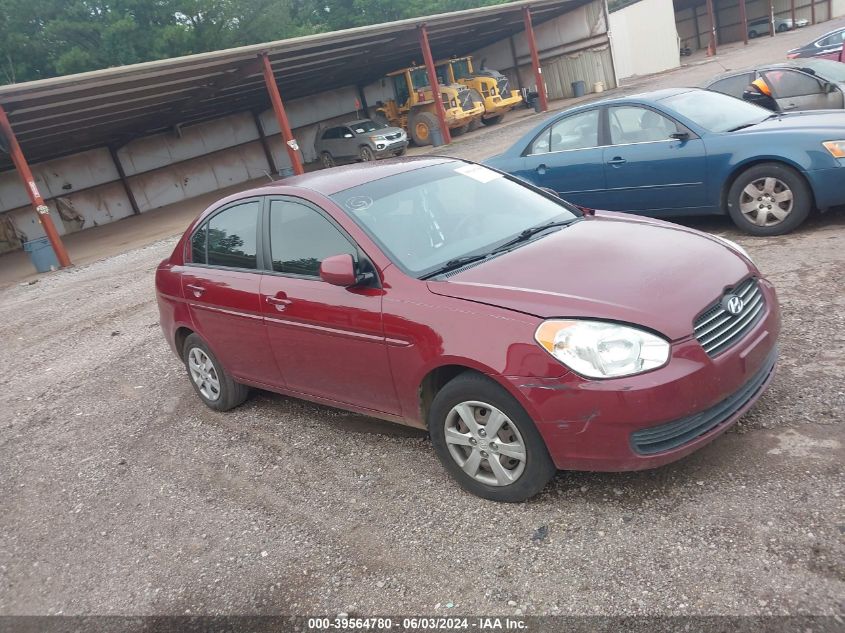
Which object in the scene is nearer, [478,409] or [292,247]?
[478,409]

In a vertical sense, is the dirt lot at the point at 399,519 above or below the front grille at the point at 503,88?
below

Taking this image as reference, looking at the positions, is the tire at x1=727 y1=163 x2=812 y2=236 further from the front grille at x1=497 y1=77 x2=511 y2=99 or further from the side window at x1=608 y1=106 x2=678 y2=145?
the front grille at x1=497 y1=77 x2=511 y2=99

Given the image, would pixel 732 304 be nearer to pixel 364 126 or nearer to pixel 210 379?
Answer: pixel 210 379

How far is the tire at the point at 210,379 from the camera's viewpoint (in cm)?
507

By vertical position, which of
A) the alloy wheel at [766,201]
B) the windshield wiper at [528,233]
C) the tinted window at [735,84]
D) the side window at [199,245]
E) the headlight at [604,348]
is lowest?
the alloy wheel at [766,201]

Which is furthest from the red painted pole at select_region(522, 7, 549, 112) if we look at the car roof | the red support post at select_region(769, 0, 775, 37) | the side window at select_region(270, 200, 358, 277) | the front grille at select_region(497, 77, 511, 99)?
the side window at select_region(270, 200, 358, 277)

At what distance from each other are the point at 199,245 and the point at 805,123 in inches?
214

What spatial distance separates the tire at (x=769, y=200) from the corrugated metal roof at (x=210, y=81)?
12924 millimetres

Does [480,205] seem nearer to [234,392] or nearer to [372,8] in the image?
[234,392]

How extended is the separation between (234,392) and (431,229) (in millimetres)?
2183

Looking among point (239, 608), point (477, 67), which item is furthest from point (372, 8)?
point (239, 608)

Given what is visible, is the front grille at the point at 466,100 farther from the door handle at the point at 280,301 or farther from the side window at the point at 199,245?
the door handle at the point at 280,301

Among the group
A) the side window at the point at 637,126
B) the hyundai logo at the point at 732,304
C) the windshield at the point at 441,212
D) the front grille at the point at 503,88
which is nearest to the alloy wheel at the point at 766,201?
the side window at the point at 637,126

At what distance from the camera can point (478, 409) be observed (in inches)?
127
